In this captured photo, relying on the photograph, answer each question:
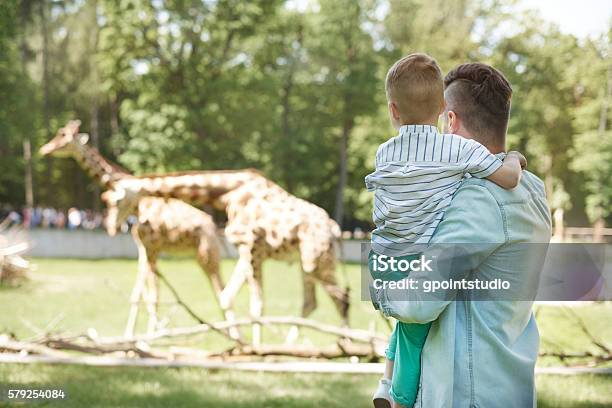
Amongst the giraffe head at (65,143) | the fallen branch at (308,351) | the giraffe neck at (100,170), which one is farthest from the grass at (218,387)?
the giraffe head at (65,143)

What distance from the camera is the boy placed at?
1.78m

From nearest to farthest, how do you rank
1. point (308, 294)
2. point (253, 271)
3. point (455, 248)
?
point (455, 248) < point (253, 271) < point (308, 294)

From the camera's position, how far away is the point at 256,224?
741 cm

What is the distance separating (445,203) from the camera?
1.76 m

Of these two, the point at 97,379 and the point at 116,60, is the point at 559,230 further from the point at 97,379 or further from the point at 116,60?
the point at 116,60

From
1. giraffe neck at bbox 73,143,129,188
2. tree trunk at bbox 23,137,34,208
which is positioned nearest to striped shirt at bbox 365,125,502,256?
giraffe neck at bbox 73,143,129,188

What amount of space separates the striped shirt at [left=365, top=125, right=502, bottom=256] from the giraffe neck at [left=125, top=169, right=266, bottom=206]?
571 cm

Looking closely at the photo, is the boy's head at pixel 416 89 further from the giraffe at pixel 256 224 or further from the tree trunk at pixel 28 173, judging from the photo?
the tree trunk at pixel 28 173

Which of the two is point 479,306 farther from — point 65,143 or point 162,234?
point 65,143

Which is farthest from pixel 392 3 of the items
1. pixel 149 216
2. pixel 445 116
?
pixel 445 116

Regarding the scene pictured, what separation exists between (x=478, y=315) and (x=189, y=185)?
5.98 m

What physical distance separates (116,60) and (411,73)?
1039 inches

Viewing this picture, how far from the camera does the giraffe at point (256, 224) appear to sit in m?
7.34

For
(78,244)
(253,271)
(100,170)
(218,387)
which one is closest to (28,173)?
(78,244)
